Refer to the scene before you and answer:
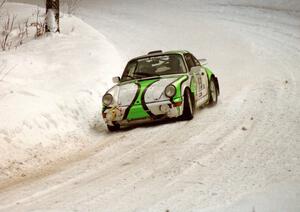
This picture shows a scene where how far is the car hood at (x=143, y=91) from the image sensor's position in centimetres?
1101

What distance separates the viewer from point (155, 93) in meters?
11.0

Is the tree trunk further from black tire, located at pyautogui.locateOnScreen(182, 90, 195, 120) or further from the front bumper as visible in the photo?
black tire, located at pyautogui.locateOnScreen(182, 90, 195, 120)

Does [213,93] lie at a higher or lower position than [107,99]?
lower

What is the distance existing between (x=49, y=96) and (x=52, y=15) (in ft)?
18.6

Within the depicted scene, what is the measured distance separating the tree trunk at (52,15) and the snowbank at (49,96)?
0.33 metres

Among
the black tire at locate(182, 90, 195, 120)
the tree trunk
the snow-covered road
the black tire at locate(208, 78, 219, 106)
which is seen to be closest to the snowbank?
the tree trunk

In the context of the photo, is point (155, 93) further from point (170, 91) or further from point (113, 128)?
point (113, 128)

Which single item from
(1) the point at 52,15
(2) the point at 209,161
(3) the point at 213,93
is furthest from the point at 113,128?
(1) the point at 52,15

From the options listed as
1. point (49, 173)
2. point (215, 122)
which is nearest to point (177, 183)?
point (49, 173)

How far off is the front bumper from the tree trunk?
6521 mm

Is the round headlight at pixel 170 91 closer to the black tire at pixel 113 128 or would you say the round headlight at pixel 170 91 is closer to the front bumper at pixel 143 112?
the front bumper at pixel 143 112

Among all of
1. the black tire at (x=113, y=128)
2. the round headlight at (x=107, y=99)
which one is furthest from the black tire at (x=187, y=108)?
the round headlight at (x=107, y=99)

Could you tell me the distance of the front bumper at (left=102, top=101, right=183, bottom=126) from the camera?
35.8ft

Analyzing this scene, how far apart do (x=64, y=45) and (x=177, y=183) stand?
32.1 feet
